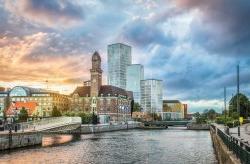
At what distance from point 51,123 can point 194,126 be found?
10403 centimetres

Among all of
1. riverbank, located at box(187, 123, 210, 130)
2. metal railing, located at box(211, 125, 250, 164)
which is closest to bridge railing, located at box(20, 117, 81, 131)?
metal railing, located at box(211, 125, 250, 164)

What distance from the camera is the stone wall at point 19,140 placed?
62822 mm

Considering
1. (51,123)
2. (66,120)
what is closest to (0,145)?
(51,123)

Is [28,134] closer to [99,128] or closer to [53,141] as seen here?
[53,141]

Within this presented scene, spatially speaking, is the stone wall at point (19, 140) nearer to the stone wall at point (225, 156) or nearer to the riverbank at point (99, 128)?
the stone wall at point (225, 156)

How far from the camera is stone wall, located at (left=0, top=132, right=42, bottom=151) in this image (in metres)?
62.8

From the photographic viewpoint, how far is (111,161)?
166ft

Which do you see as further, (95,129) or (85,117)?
(85,117)

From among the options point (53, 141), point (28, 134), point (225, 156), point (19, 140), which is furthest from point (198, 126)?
point (225, 156)

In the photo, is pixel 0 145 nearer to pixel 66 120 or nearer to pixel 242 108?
pixel 66 120

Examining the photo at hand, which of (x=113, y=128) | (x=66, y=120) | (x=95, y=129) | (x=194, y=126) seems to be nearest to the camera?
(x=66, y=120)

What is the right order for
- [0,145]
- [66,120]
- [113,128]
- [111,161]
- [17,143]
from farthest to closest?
[113,128]
[66,120]
[17,143]
[0,145]
[111,161]

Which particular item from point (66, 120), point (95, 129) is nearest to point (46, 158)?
point (66, 120)

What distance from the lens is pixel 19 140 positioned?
68.4 m
